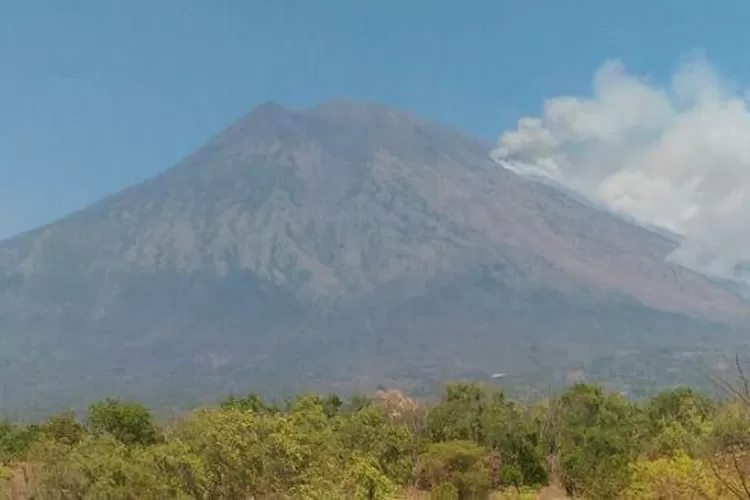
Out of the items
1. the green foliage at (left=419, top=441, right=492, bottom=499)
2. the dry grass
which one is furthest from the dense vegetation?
the dry grass

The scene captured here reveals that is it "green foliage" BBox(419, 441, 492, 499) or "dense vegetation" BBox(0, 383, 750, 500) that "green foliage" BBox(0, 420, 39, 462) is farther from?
"green foliage" BBox(419, 441, 492, 499)

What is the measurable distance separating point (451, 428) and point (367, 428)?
7.95 meters

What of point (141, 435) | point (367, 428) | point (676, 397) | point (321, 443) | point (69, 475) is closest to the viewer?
point (321, 443)

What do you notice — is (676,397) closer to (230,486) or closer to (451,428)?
(451,428)

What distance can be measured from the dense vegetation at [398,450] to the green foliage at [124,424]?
86mm

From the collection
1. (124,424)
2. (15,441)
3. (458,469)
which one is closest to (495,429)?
(458,469)

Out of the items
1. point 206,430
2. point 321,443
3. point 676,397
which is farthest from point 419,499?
point 676,397

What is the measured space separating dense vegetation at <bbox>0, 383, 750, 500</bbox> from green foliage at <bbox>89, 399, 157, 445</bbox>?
0.09 metres

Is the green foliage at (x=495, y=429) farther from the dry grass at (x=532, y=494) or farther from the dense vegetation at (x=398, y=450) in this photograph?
the dry grass at (x=532, y=494)

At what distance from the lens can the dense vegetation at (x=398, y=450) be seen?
24438 mm

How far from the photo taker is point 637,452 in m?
45.6

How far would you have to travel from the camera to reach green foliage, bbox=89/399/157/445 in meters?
52.8

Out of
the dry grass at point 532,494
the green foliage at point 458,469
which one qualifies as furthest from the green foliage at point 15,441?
the green foliage at point 458,469

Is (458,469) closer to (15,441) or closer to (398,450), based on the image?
(398,450)
